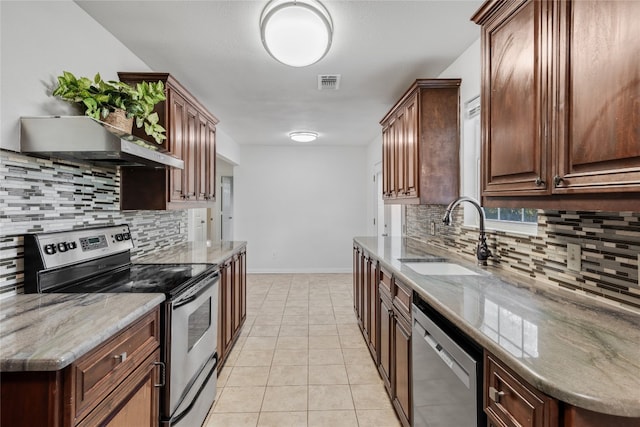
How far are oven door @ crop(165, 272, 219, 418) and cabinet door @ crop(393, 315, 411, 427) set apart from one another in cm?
119

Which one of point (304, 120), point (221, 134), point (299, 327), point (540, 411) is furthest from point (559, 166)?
point (221, 134)

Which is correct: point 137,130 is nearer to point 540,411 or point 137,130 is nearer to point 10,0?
point 10,0

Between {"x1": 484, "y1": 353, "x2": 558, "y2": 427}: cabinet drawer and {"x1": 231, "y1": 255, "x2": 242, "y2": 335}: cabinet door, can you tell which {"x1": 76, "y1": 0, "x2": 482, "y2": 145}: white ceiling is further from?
{"x1": 484, "y1": 353, "x2": 558, "y2": 427}: cabinet drawer

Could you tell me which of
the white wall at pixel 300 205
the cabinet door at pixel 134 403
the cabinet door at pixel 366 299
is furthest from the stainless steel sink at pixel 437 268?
the white wall at pixel 300 205

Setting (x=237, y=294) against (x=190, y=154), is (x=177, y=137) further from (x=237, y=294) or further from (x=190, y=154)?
(x=237, y=294)

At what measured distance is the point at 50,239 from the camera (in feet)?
5.22

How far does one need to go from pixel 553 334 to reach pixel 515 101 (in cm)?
92

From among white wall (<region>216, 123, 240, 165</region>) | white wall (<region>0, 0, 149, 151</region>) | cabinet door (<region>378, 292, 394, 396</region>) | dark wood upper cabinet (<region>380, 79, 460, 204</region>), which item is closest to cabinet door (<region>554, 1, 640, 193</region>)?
cabinet door (<region>378, 292, 394, 396</region>)

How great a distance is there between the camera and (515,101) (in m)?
1.34

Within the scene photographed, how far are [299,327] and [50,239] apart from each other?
8.30 feet

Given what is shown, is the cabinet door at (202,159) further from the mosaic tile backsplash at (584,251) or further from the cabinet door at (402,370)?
the mosaic tile backsplash at (584,251)

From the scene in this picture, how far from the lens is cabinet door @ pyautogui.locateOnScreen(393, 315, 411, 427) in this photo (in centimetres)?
173

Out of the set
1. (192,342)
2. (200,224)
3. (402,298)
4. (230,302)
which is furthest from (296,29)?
(200,224)

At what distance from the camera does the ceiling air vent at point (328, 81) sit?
2850mm
